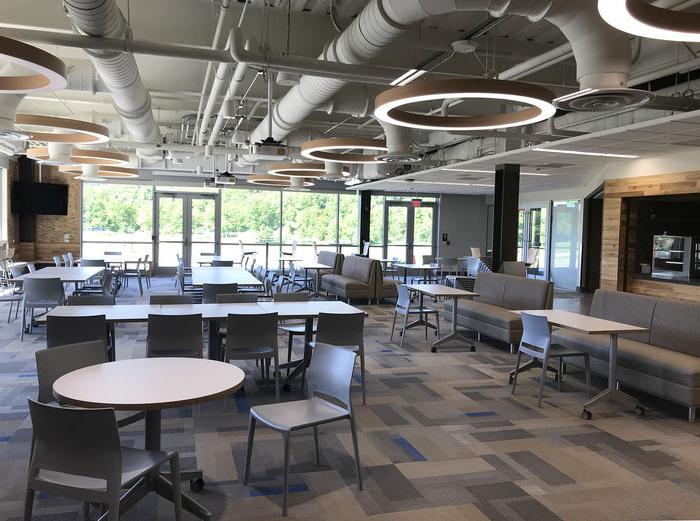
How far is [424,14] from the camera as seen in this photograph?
397cm

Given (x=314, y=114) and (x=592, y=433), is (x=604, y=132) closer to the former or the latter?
(x=592, y=433)

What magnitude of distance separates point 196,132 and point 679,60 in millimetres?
8780

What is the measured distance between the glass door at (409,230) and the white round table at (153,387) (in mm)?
16495

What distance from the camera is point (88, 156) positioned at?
9.58 meters

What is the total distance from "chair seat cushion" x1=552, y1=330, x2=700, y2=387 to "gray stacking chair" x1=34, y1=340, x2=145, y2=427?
447 centimetres

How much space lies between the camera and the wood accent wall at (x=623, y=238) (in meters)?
11.3

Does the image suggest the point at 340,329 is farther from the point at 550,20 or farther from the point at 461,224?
the point at 461,224

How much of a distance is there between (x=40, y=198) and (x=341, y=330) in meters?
13.3

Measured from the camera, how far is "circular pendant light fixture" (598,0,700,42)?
248 cm

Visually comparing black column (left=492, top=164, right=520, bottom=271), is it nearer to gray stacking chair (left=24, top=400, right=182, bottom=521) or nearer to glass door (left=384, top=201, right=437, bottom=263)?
glass door (left=384, top=201, right=437, bottom=263)

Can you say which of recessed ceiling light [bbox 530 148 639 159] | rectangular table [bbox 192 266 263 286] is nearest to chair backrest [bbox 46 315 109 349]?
rectangular table [bbox 192 266 263 286]

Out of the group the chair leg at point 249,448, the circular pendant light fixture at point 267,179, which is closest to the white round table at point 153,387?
the chair leg at point 249,448

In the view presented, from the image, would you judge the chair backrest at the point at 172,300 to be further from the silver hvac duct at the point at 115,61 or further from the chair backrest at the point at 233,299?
the silver hvac duct at the point at 115,61

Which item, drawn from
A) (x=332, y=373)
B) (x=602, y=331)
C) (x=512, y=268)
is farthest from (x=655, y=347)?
(x=512, y=268)
